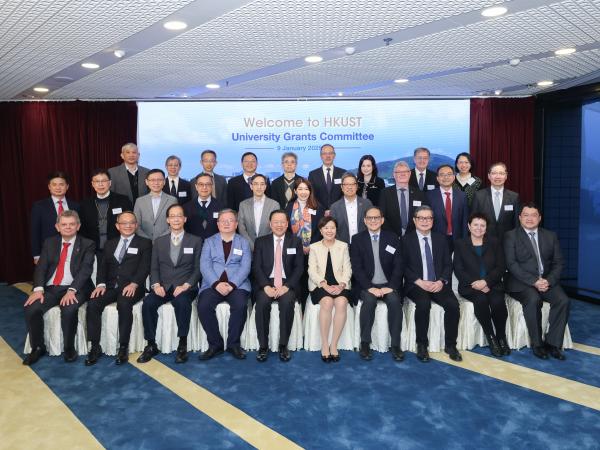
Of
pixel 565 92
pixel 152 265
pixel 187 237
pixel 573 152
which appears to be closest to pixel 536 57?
pixel 565 92

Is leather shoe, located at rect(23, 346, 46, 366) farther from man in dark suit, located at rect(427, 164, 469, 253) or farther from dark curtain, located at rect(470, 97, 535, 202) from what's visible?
dark curtain, located at rect(470, 97, 535, 202)

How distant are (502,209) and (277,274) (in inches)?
93.9

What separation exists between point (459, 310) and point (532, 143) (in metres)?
3.90

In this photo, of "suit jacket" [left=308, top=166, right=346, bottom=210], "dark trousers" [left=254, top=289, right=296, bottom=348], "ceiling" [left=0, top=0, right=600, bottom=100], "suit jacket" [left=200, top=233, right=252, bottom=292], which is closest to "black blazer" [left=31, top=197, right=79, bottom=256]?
"ceiling" [left=0, top=0, right=600, bottom=100]

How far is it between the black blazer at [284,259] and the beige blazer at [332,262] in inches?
4.3

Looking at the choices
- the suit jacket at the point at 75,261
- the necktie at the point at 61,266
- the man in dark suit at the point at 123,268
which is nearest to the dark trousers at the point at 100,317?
the man in dark suit at the point at 123,268

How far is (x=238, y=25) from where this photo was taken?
3617 millimetres

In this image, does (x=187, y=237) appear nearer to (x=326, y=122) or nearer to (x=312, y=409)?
(x=312, y=409)

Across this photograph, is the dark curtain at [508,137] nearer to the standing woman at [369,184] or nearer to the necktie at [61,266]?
the standing woman at [369,184]

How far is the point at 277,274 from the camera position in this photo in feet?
15.1

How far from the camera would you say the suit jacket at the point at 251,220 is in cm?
496

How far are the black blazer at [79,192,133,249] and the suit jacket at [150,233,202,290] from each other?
2.27 ft

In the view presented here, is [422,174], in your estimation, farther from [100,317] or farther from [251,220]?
[100,317]

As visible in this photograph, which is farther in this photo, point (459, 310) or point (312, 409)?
point (459, 310)
